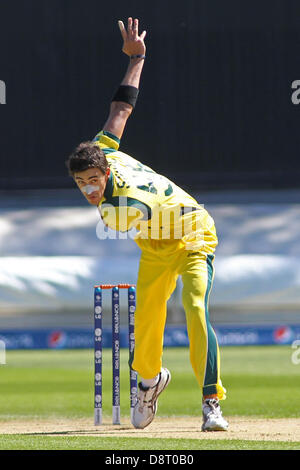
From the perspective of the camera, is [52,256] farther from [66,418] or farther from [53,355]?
[66,418]

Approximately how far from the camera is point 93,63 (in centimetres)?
1587

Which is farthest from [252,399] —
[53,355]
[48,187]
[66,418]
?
[48,187]

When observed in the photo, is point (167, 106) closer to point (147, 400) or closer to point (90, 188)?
point (147, 400)

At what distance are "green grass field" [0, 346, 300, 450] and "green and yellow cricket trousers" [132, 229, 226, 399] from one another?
0.41m

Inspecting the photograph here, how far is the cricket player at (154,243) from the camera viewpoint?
443 centimetres

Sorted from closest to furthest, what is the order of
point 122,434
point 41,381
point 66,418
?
point 122,434, point 66,418, point 41,381

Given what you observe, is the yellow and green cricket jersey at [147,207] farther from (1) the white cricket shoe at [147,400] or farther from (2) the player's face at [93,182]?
(1) the white cricket shoe at [147,400]

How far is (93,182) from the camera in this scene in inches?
173

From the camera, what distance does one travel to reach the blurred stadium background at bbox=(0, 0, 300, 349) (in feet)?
50.6

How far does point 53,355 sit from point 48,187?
3976 millimetres

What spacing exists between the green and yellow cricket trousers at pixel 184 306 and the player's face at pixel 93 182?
1.28ft
